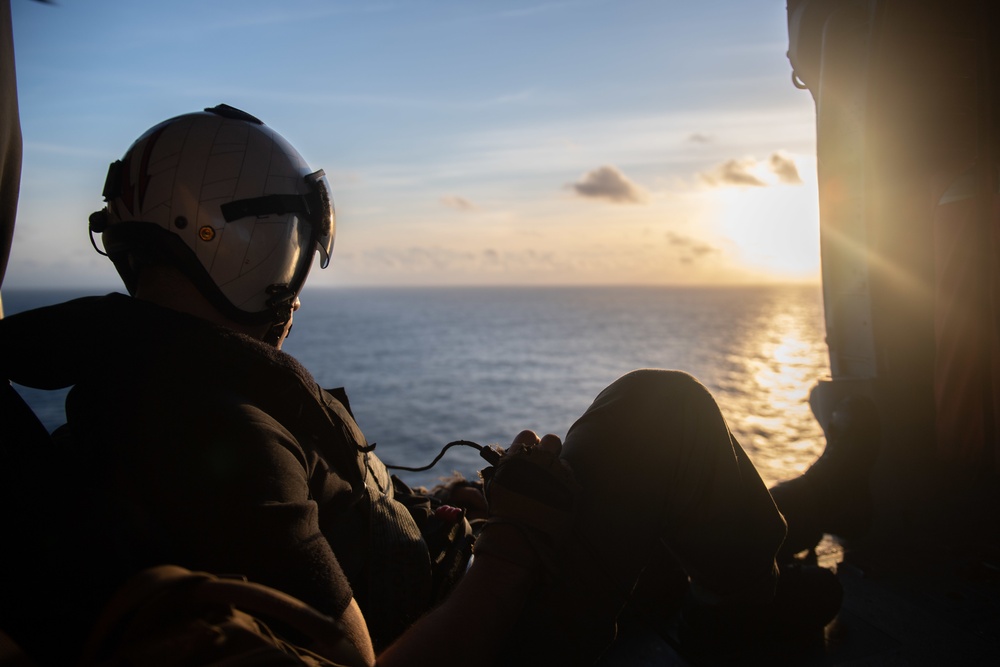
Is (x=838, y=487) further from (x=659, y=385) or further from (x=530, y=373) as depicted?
(x=530, y=373)

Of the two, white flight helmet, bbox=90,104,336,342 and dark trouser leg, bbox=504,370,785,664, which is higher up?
white flight helmet, bbox=90,104,336,342

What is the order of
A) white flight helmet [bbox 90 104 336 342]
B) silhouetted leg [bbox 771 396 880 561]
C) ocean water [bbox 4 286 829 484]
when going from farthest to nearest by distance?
ocean water [bbox 4 286 829 484] < silhouetted leg [bbox 771 396 880 561] < white flight helmet [bbox 90 104 336 342]

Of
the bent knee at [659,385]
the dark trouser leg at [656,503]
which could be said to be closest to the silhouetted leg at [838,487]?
the dark trouser leg at [656,503]

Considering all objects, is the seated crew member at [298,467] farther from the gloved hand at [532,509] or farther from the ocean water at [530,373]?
the ocean water at [530,373]

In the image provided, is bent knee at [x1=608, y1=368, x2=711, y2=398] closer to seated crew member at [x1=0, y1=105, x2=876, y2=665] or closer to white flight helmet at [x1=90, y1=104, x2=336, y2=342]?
seated crew member at [x1=0, y1=105, x2=876, y2=665]

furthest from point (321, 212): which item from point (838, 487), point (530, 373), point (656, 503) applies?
point (530, 373)

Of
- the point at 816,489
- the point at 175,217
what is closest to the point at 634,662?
the point at 816,489

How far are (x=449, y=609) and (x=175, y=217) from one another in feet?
3.92

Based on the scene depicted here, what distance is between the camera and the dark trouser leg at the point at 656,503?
61.2 inches

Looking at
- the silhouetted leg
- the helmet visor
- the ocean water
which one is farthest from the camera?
the ocean water

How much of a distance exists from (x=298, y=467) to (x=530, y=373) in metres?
33.4

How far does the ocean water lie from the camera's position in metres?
19.6

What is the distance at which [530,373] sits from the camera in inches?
1359

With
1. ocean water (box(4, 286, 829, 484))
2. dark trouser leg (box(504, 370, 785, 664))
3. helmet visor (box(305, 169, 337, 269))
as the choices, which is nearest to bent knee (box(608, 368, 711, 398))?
dark trouser leg (box(504, 370, 785, 664))
